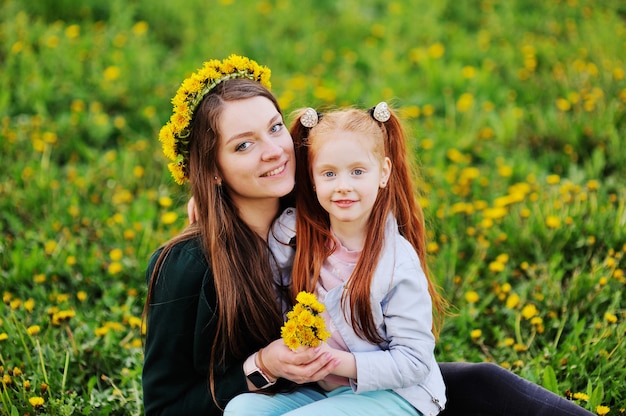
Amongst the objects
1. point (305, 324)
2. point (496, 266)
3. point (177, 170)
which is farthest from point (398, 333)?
point (496, 266)

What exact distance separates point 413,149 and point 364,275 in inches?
44.0

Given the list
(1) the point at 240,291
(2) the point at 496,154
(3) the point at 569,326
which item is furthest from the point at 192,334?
(2) the point at 496,154

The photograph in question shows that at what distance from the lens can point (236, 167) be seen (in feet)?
7.06

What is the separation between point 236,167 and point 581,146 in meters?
2.50

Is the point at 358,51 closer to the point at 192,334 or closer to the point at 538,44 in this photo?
the point at 538,44

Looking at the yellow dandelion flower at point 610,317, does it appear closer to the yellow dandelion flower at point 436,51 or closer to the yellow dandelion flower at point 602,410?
the yellow dandelion flower at point 602,410

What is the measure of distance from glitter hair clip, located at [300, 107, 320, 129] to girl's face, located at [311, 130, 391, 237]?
3.7 inches

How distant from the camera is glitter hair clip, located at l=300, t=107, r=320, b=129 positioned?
2107mm

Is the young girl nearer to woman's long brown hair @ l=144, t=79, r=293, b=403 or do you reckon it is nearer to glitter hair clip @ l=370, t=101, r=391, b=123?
glitter hair clip @ l=370, t=101, r=391, b=123

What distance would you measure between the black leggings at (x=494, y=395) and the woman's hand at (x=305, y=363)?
54 centimetres

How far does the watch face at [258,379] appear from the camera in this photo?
→ 81.1 inches

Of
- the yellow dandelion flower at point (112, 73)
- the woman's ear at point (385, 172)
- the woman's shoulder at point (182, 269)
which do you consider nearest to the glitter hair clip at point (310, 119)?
the woman's ear at point (385, 172)

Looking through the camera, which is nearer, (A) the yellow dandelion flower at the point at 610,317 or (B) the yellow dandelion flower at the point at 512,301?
(A) the yellow dandelion flower at the point at 610,317

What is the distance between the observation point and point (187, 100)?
A: 7.11 ft
